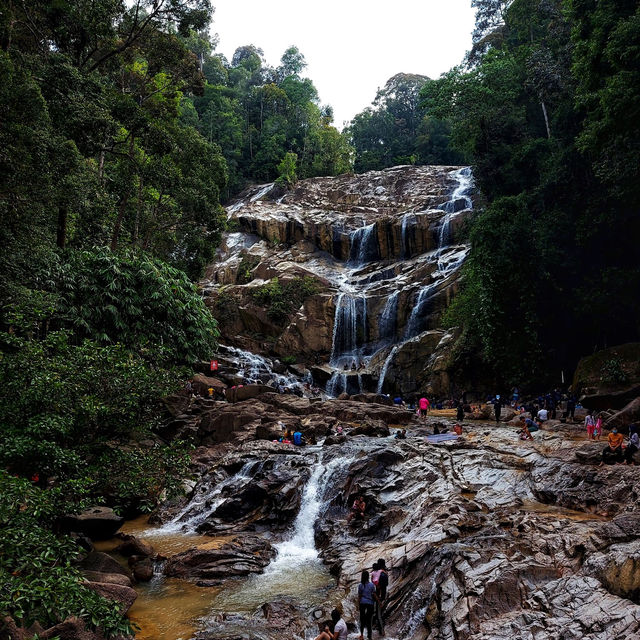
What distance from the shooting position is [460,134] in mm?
34281

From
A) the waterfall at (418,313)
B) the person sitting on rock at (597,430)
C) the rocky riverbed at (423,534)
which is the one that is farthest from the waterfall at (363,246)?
the person sitting on rock at (597,430)

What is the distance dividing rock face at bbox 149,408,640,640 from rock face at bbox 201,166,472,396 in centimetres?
1579

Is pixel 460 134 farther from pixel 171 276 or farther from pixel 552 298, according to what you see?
pixel 171 276

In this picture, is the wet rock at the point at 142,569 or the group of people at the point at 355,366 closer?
the wet rock at the point at 142,569

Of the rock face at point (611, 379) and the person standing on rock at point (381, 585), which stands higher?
the rock face at point (611, 379)

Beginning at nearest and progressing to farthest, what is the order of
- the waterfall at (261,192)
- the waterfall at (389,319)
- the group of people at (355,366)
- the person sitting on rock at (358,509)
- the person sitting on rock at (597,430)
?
the person sitting on rock at (358,509) < the person sitting on rock at (597,430) < the group of people at (355,366) < the waterfall at (389,319) < the waterfall at (261,192)

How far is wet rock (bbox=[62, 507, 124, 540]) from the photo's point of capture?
13109 millimetres

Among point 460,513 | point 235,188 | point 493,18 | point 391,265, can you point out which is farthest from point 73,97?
point 493,18

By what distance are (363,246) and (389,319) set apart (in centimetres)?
1138

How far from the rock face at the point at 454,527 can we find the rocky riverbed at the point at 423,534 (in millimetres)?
35

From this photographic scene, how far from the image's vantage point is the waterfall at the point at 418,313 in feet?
114

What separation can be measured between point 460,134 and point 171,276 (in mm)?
24384

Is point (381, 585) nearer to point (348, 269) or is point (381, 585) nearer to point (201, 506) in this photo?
point (201, 506)

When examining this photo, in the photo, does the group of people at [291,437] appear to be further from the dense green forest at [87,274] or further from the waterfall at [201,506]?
the dense green forest at [87,274]
